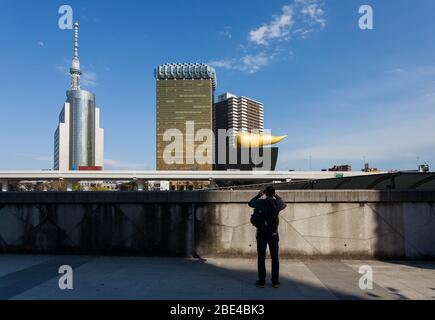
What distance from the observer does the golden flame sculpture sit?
41812 mm

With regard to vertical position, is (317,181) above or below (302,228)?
above

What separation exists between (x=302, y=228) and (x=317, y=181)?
3409 mm

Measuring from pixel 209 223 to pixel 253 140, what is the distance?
34.5 metres

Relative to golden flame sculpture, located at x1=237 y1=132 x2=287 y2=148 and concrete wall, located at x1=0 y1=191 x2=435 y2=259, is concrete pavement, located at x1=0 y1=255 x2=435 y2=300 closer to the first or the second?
concrete wall, located at x1=0 y1=191 x2=435 y2=259

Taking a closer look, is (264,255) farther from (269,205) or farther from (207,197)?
(207,197)

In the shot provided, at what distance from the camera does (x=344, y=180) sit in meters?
10.6

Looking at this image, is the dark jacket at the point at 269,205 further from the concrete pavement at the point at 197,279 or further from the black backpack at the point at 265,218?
the concrete pavement at the point at 197,279

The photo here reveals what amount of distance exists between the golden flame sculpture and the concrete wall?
110ft

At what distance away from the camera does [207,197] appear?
839 centimetres

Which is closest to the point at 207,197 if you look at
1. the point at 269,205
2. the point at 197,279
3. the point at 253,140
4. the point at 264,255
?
the point at 197,279

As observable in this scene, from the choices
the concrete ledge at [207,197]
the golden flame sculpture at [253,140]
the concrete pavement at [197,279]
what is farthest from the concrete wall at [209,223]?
the golden flame sculpture at [253,140]

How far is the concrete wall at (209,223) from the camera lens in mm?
7918
